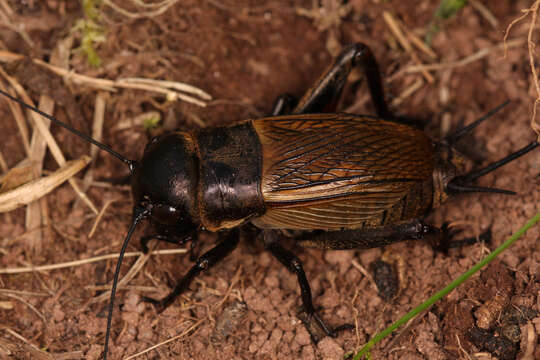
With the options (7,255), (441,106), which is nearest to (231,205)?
(7,255)

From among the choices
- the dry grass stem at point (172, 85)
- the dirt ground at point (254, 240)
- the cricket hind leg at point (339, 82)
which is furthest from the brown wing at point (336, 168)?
the dry grass stem at point (172, 85)

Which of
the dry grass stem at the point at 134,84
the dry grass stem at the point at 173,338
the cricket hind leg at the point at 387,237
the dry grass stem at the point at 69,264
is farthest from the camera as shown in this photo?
the dry grass stem at the point at 134,84

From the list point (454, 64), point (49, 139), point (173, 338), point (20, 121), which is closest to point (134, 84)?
point (49, 139)

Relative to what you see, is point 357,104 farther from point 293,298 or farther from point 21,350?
point 21,350

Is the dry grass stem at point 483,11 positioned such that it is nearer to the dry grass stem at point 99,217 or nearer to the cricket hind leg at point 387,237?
the cricket hind leg at point 387,237

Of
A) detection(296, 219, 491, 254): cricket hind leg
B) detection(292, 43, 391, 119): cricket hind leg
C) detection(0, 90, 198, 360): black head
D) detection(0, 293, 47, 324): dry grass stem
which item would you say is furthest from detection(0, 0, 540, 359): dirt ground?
detection(0, 90, 198, 360): black head

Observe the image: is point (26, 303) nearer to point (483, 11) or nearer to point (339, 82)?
point (339, 82)

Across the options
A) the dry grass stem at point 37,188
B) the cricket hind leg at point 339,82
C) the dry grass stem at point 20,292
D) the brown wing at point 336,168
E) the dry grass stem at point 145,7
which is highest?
the dry grass stem at point 145,7
